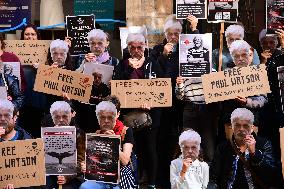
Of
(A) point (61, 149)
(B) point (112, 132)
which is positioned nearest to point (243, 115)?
(B) point (112, 132)

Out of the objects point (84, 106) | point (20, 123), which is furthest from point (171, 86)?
point (20, 123)

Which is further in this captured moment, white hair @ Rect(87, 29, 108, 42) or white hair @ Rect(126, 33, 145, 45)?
white hair @ Rect(87, 29, 108, 42)

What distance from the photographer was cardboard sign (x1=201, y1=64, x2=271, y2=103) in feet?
29.7

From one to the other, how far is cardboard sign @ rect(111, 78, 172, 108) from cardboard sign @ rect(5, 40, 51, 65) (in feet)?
4.10

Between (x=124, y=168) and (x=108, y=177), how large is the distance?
0.23 meters

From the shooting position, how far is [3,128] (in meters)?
8.32

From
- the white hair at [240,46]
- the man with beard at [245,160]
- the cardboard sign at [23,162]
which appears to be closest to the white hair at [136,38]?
the white hair at [240,46]

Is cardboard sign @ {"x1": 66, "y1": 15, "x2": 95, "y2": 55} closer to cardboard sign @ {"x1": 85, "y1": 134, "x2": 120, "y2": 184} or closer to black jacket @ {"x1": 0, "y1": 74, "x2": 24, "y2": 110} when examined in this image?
black jacket @ {"x1": 0, "y1": 74, "x2": 24, "y2": 110}

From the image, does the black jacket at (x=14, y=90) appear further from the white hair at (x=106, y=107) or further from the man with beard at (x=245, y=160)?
the man with beard at (x=245, y=160)

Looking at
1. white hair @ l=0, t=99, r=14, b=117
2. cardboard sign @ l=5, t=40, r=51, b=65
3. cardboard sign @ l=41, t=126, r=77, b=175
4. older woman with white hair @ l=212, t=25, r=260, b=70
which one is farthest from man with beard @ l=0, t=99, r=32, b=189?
older woman with white hair @ l=212, t=25, r=260, b=70

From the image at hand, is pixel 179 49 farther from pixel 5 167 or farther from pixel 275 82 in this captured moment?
pixel 5 167

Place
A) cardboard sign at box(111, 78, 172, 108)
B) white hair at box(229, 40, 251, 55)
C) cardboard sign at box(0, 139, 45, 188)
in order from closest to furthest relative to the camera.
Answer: cardboard sign at box(0, 139, 45, 188)
white hair at box(229, 40, 251, 55)
cardboard sign at box(111, 78, 172, 108)

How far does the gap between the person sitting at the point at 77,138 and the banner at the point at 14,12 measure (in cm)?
285

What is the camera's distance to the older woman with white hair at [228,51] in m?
9.12
